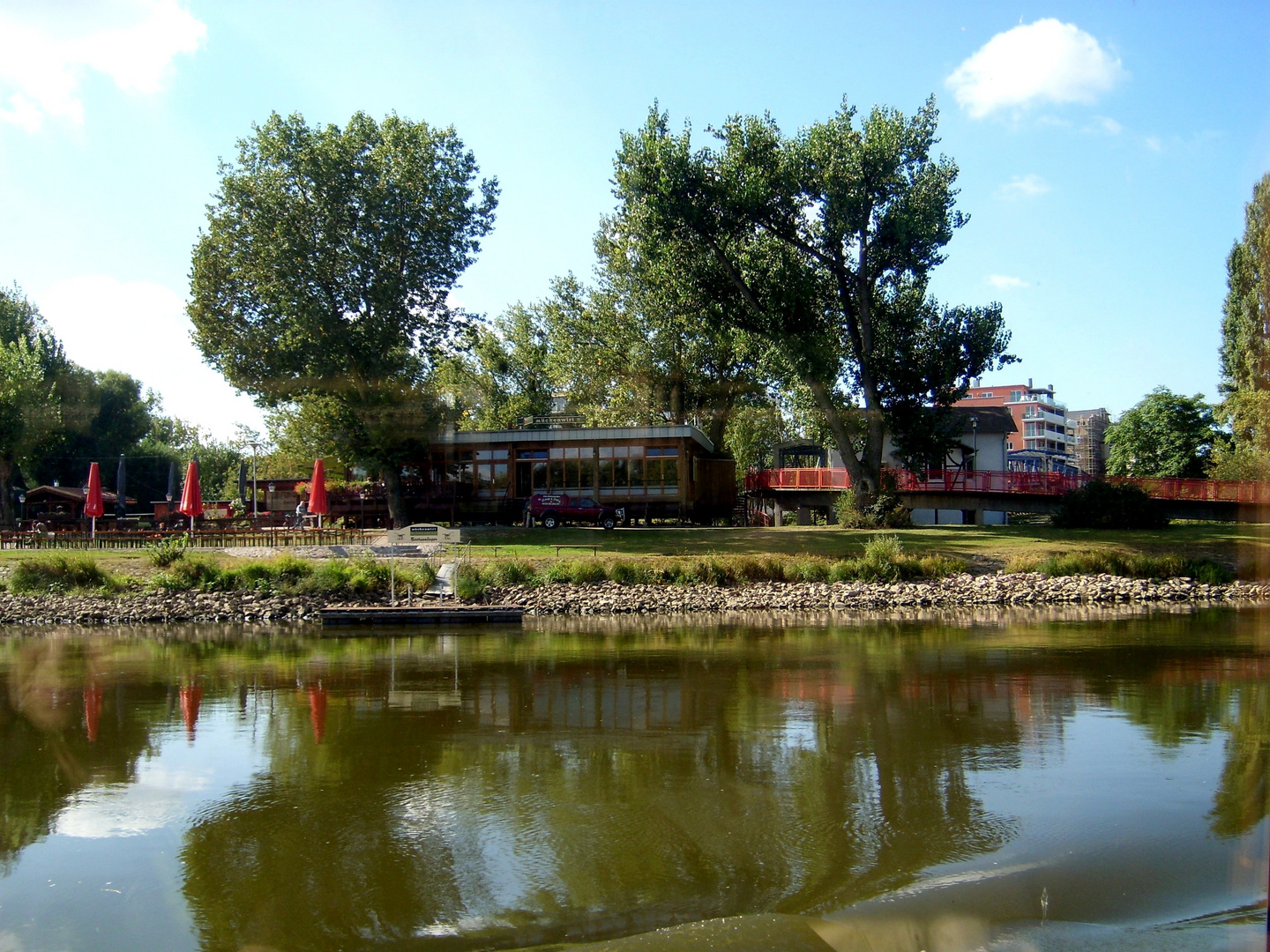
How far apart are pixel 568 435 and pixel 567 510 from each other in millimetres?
3747

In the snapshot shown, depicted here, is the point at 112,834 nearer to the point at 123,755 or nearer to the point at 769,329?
the point at 123,755

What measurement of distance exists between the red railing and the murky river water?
75.9 feet

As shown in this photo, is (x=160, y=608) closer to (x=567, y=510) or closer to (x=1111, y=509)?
(x=567, y=510)

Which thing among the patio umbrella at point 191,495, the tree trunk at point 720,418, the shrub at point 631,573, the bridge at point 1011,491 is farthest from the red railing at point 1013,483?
the patio umbrella at point 191,495

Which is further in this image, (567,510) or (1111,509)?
(567,510)

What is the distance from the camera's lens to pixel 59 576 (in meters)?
26.9

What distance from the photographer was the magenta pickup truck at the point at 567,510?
3625cm

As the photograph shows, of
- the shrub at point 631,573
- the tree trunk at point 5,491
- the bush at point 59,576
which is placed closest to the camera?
the bush at point 59,576

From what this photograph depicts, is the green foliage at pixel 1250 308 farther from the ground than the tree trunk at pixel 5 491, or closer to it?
farther from the ground

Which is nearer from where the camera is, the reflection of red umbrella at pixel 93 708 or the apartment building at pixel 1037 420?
the reflection of red umbrella at pixel 93 708

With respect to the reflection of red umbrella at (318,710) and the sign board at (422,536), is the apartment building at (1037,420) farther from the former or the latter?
the reflection of red umbrella at (318,710)

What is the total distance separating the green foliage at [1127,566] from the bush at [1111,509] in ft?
21.1

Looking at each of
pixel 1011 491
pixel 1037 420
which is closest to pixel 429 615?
pixel 1011 491

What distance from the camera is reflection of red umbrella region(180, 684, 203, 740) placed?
42.1ft
